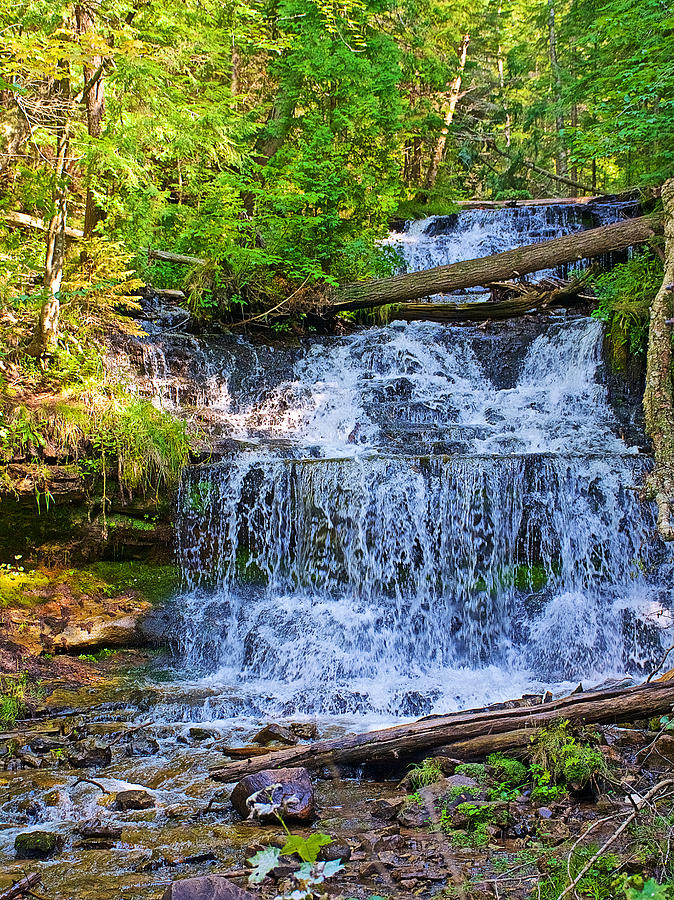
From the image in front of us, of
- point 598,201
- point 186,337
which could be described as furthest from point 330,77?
point 598,201

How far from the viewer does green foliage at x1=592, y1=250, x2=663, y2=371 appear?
33.8 ft

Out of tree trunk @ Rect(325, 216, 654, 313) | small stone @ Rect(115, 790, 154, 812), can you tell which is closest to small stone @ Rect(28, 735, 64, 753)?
small stone @ Rect(115, 790, 154, 812)

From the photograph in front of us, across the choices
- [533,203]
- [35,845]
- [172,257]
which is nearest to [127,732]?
[35,845]

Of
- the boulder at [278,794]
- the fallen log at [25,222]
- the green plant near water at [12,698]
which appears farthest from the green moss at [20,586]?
the fallen log at [25,222]

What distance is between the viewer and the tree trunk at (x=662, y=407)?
4.30 meters

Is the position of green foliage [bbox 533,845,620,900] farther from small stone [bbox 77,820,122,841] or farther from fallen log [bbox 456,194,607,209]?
fallen log [bbox 456,194,607,209]

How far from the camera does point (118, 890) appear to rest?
3180mm

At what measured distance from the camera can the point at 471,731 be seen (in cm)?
436

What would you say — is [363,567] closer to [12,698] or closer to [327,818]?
[12,698]

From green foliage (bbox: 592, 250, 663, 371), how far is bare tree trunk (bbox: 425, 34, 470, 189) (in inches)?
462

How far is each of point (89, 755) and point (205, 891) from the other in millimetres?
2689

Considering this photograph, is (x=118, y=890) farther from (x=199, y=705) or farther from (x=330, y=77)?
(x=330, y=77)

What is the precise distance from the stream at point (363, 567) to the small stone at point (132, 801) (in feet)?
0.22

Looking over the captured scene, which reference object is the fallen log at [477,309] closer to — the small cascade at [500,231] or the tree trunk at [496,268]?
the tree trunk at [496,268]
